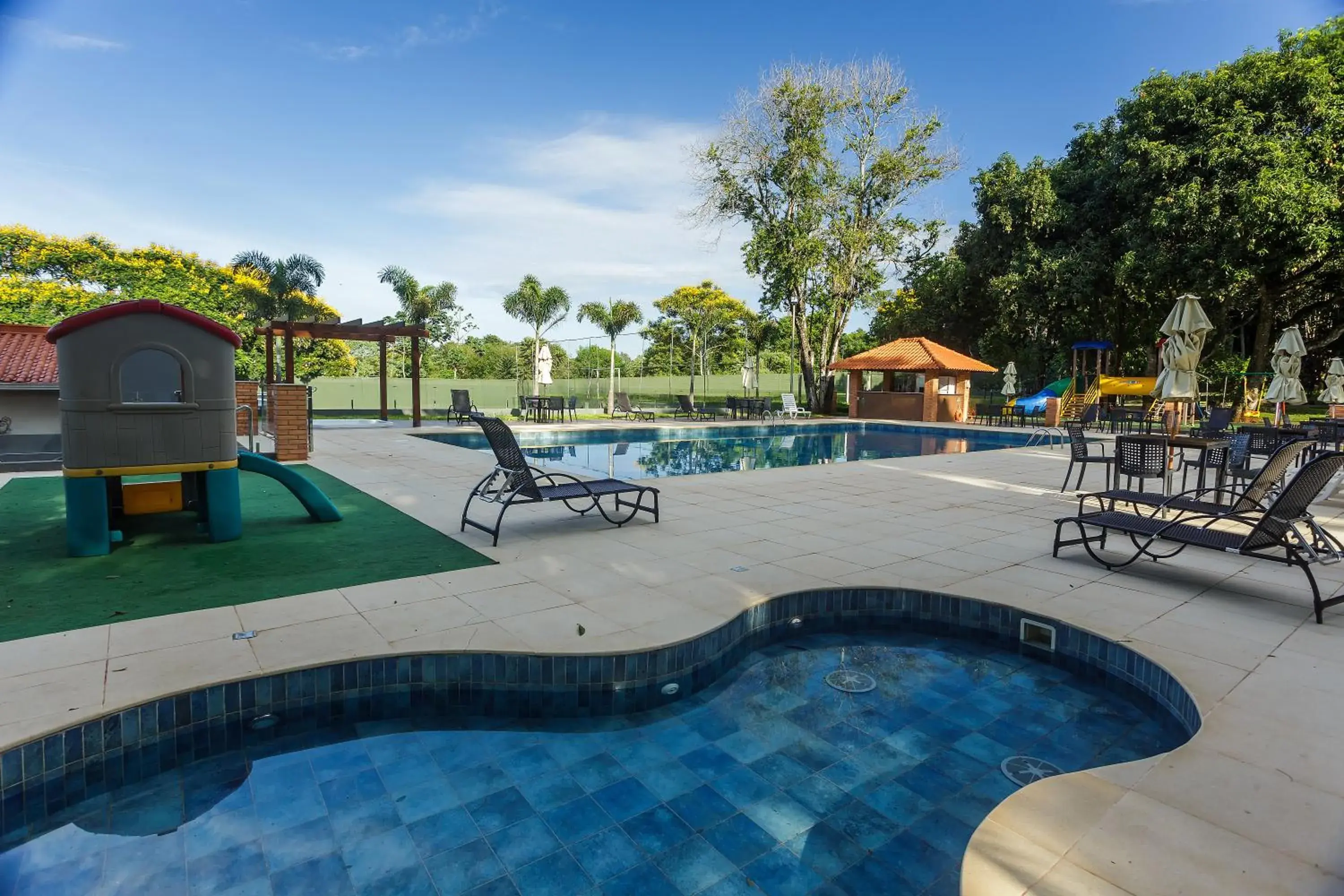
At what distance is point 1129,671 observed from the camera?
3283 mm

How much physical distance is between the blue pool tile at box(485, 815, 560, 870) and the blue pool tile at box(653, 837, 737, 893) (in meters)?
0.35

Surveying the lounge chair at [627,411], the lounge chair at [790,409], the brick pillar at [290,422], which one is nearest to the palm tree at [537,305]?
the lounge chair at [627,411]

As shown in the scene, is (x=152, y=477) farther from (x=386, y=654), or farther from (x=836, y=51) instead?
(x=836, y=51)

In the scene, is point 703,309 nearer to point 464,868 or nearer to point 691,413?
point 691,413

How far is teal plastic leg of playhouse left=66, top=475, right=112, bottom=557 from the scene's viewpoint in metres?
4.50

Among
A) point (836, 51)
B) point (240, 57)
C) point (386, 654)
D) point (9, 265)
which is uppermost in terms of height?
point (836, 51)

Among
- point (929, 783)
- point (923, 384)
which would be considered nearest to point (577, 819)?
point (929, 783)

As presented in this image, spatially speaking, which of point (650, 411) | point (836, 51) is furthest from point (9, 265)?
point (836, 51)

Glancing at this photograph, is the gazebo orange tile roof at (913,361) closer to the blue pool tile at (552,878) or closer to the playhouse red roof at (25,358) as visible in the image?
the playhouse red roof at (25,358)

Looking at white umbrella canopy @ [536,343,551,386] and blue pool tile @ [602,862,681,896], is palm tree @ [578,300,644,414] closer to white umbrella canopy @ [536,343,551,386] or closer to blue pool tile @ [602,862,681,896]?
white umbrella canopy @ [536,343,551,386]

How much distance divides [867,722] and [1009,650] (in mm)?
1310

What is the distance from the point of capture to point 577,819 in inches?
89.9

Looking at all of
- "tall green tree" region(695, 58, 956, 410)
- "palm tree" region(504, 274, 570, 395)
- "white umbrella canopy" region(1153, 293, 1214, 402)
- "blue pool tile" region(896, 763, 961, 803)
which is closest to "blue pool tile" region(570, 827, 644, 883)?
"blue pool tile" region(896, 763, 961, 803)

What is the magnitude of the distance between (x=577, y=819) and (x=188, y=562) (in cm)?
377
